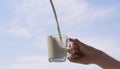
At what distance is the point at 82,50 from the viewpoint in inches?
152

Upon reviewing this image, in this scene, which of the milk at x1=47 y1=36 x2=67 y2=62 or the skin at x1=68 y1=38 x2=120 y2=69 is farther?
the milk at x1=47 y1=36 x2=67 y2=62

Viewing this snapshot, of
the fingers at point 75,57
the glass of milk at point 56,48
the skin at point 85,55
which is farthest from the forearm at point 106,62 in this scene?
the glass of milk at point 56,48

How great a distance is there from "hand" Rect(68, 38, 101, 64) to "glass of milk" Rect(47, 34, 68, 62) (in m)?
0.14

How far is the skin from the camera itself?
12.6 feet

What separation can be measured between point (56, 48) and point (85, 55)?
15.0 inches

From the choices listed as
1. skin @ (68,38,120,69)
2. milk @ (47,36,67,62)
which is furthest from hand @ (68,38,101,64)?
milk @ (47,36,67,62)

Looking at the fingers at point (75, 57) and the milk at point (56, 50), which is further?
the milk at point (56, 50)

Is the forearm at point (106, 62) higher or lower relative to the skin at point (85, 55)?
lower

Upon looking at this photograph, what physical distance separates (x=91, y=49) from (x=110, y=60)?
278mm

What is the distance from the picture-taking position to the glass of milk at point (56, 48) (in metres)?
4.01

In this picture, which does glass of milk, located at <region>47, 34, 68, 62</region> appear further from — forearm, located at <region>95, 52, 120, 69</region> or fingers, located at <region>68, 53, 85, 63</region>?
forearm, located at <region>95, 52, 120, 69</region>

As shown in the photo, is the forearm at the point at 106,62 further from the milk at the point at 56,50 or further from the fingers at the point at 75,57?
the milk at the point at 56,50

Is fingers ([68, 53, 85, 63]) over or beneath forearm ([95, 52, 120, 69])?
over

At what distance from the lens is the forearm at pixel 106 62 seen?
3.91m
